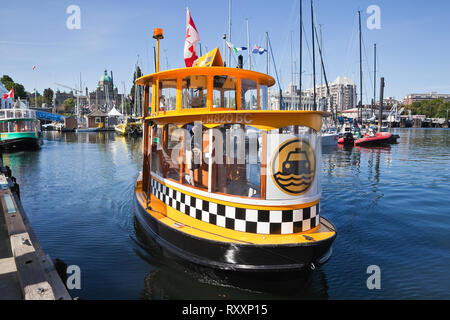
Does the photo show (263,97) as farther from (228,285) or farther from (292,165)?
(228,285)

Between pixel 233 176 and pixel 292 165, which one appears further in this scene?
pixel 233 176

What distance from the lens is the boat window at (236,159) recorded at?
227 inches

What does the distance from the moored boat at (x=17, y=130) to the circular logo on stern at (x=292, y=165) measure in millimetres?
31173

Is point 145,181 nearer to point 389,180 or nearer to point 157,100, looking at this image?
point 157,100

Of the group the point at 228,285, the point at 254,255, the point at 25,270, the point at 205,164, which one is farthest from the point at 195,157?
the point at 25,270

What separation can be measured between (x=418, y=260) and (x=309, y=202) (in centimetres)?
342

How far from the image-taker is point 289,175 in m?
5.18

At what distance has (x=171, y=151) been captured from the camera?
7387mm

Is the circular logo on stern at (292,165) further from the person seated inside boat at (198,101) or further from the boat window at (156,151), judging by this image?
the boat window at (156,151)

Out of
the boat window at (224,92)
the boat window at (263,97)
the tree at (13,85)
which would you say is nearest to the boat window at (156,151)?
the boat window at (224,92)

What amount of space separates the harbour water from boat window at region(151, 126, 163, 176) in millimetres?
1815

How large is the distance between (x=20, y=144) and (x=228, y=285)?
3114 cm

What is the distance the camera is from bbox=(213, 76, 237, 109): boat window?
255 inches
